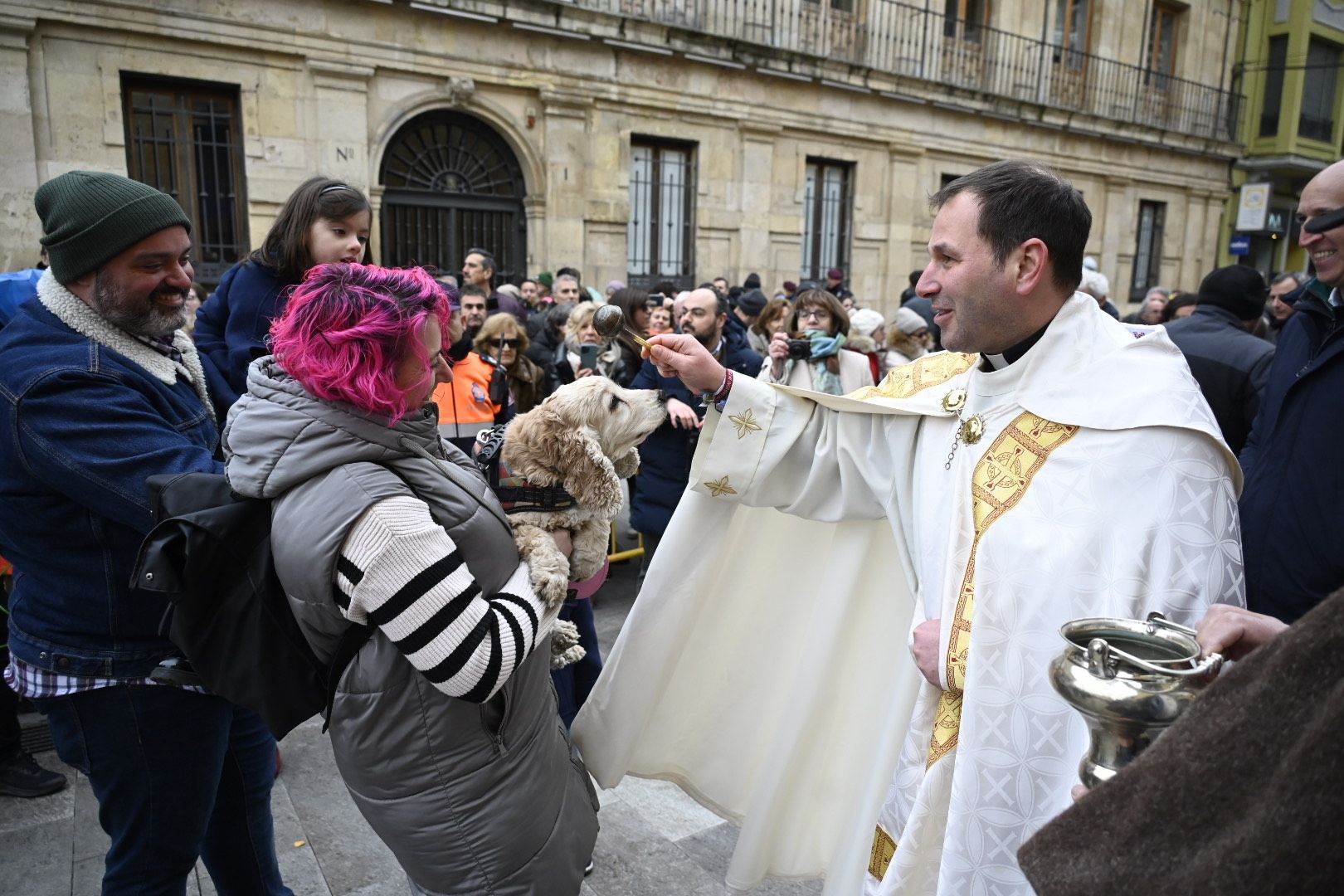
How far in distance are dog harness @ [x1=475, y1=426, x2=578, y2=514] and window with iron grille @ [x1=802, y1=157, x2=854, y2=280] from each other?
13.5m

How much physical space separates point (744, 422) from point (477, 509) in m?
0.82

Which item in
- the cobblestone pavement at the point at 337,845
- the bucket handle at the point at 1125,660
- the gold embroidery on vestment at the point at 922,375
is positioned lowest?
the cobblestone pavement at the point at 337,845

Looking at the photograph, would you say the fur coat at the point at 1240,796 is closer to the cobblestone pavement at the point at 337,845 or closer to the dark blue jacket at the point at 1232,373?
the cobblestone pavement at the point at 337,845

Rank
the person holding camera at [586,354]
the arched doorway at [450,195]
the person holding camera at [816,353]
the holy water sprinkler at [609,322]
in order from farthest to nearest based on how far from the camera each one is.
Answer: the arched doorway at [450,195] → the person holding camera at [586,354] → the person holding camera at [816,353] → the holy water sprinkler at [609,322]

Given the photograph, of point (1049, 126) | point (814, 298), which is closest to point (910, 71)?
point (1049, 126)

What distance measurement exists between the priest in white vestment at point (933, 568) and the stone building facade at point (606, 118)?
27.1ft

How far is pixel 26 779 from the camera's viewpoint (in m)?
3.36

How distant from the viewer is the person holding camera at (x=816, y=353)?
16.0 ft

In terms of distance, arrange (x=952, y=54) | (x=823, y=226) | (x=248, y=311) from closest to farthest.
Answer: (x=248, y=311) < (x=823, y=226) < (x=952, y=54)

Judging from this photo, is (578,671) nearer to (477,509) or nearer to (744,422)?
(744,422)

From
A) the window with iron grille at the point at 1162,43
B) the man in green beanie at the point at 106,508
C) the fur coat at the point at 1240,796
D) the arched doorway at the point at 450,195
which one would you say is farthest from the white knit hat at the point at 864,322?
the window with iron grille at the point at 1162,43

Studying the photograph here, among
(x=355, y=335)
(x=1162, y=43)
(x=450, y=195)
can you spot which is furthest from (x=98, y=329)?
(x=1162, y=43)

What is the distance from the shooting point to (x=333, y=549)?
154cm

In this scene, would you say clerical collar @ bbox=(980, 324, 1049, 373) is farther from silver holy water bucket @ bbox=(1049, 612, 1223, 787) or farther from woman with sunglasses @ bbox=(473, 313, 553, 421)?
woman with sunglasses @ bbox=(473, 313, 553, 421)
